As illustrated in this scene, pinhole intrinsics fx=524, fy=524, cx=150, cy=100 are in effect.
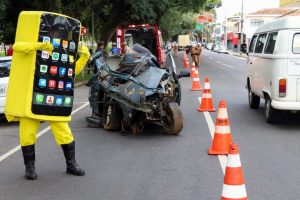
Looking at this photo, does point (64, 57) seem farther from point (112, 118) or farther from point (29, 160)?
point (112, 118)

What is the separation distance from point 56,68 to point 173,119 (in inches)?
131

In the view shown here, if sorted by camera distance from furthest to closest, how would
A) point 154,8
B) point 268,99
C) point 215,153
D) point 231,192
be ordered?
point 154,8, point 268,99, point 215,153, point 231,192

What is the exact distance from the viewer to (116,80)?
1012cm

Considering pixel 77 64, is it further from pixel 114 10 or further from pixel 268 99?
pixel 114 10

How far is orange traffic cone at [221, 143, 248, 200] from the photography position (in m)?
4.38

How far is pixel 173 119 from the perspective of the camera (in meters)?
9.24

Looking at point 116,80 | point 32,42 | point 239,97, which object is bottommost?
point 239,97

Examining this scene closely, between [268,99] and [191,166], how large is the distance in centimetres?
404

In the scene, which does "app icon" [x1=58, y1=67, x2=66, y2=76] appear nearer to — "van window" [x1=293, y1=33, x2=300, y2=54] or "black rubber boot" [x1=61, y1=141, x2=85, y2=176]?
"black rubber boot" [x1=61, y1=141, x2=85, y2=176]

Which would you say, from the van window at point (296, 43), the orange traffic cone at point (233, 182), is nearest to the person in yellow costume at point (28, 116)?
the orange traffic cone at point (233, 182)

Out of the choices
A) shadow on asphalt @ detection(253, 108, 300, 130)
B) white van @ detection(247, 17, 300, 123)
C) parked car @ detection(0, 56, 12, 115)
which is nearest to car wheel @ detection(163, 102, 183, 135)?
white van @ detection(247, 17, 300, 123)

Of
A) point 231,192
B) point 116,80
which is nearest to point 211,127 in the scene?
point 116,80

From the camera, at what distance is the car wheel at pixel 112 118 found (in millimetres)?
9992

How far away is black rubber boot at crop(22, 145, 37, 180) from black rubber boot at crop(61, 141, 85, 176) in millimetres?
387
